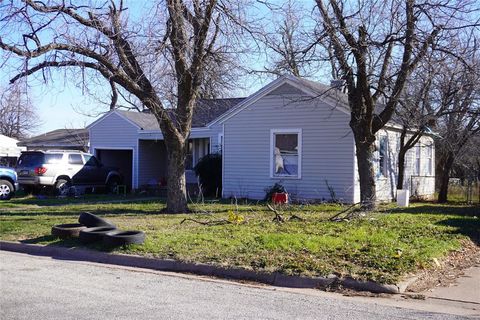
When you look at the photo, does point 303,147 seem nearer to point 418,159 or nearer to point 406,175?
point 406,175

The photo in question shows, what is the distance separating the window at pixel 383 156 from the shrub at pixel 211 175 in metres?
6.36

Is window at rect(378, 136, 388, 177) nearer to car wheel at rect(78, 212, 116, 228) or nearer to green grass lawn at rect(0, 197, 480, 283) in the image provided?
green grass lawn at rect(0, 197, 480, 283)

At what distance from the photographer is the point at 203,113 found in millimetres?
26953

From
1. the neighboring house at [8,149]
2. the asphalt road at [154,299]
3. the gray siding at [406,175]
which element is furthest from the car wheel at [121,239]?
the neighboring house at [8,149]

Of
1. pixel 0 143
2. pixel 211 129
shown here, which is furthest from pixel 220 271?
pixel 0 143

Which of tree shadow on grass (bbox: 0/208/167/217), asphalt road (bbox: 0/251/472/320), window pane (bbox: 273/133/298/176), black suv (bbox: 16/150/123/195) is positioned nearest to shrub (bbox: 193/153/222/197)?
window pane (bbox: 273/133/298/176)

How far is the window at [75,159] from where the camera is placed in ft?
76.5

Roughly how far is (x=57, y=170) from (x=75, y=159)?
118 cm

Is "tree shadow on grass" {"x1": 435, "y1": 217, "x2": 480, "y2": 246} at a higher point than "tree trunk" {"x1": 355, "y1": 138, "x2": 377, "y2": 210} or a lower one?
lower

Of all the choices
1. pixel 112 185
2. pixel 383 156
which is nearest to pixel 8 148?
pixel 112 185

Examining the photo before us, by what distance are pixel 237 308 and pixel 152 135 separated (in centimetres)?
2026

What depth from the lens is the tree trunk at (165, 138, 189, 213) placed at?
15758 millimetres

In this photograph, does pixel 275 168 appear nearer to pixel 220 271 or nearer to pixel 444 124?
pixel 444 124

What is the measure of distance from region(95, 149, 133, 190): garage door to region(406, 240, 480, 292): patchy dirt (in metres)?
20.6
